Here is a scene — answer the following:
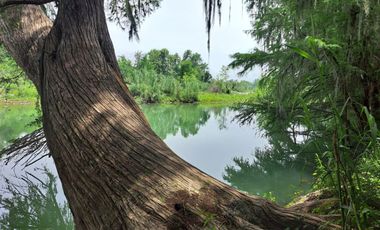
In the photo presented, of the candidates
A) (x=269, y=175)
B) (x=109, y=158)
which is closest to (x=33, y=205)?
(x=269, y=175)

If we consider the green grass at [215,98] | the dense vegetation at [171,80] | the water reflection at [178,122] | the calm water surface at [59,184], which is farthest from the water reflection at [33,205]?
the green grass at [215,98]

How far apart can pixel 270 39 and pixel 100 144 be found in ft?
25.3

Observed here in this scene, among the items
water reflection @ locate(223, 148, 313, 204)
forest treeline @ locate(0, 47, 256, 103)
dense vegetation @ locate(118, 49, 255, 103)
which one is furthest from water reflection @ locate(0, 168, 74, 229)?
forest treeline @ locate(0, 47, 256, 103)

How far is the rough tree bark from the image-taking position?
58.5 inches

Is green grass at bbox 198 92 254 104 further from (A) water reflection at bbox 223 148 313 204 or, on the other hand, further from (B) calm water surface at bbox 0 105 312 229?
(A) water reflection at bbox 223 148 313 204

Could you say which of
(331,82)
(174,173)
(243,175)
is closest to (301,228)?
(174,173)

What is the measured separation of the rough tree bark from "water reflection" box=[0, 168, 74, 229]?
324 centimetres

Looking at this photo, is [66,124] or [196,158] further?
[196,158]

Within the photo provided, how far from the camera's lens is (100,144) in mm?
1850

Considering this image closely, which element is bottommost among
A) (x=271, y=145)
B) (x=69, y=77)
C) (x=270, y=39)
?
(x=271, y=145)

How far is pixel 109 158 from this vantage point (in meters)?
1.77

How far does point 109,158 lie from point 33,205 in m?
5.02

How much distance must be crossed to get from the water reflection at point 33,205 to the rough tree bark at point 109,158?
3.24m

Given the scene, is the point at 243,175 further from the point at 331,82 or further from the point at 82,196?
the point at 82,196
